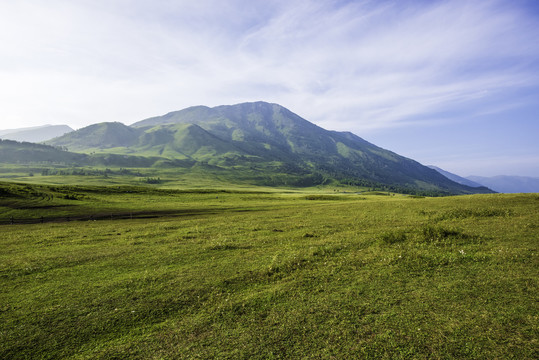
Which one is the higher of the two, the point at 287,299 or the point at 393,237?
the point at 393,237

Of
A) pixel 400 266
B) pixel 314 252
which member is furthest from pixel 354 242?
pixel 400 266

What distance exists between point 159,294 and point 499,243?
24577mm

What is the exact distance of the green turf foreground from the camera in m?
9.98

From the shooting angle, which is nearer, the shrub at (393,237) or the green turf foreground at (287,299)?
the green turf foreground at (287,299)

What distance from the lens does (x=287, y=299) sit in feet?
44.9

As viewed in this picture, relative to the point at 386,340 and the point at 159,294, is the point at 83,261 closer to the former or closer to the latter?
the point at 159,294

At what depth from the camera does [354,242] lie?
23531 mm

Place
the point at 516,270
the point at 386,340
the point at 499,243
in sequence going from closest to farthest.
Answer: the point at 386,340 < the point at 516,270 < the point at 499,243

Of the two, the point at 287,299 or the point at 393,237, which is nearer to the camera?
the point at 287,299

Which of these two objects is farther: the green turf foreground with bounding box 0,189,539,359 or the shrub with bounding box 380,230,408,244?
the shrub with bounding box 380,230,408,244

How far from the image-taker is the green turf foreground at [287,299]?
32.7ft

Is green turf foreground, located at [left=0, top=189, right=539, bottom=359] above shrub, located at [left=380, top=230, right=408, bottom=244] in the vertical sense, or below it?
below

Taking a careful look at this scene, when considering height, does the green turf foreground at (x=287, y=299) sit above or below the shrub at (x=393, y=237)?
below

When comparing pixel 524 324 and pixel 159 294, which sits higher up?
pixel 524 324
